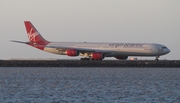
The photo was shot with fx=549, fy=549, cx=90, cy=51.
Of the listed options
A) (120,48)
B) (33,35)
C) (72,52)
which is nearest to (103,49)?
(120,48)

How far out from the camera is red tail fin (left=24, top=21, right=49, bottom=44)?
329ft

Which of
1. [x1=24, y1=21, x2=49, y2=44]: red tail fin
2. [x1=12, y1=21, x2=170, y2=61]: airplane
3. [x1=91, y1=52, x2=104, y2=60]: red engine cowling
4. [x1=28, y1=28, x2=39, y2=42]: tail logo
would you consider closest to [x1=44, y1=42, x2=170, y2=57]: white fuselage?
[x1=12, y1=21, x2=170, y2=61]: airplane

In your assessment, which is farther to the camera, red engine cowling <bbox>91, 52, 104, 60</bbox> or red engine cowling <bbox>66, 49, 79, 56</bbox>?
red engine cowling <bbox>66, 49, 79, 56</bbox>

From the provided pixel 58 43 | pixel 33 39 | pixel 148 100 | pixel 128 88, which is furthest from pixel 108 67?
pixel 148 100

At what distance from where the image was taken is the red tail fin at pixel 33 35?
100 meters

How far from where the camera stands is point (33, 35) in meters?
102

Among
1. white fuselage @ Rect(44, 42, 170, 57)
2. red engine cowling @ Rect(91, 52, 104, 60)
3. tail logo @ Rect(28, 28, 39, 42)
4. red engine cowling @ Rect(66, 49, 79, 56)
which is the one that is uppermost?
tail logo @ Rect(28, 28, 39, 42)

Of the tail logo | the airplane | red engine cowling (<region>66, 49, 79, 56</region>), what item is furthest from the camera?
the tail logo

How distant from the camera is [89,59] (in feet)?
312

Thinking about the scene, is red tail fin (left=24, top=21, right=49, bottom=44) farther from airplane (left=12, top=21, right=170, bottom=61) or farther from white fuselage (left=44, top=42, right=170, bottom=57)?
white fuselage (left=44, top=42, right=170, bottom=57)

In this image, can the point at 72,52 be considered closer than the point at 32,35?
Yes

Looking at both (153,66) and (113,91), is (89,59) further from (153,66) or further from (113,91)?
(113,91)

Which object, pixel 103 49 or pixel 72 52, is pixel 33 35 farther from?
pixel 103 49

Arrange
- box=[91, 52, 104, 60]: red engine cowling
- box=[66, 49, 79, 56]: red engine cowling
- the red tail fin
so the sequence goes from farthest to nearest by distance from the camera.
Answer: the red tail fin, box=[66, 49, 79, 56]: red engine cowling, box=[91, 52, 104, 60]: red engine cowling
